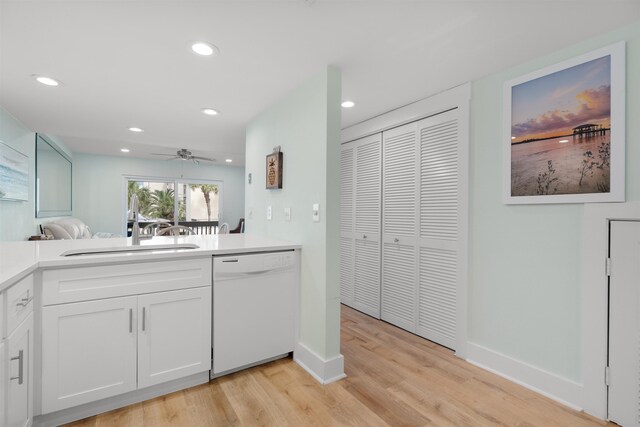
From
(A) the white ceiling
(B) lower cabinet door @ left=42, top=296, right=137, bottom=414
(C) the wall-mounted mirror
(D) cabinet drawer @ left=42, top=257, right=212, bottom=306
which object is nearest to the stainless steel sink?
(D) cabinet drawer @ left=42, top=257, right=212, bottom=306

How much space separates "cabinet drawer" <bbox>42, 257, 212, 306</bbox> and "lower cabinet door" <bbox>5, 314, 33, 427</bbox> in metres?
0.17

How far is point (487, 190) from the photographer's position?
2.22 meters

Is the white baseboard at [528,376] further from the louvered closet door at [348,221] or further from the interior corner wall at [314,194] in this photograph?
the louvered closet door at [348,221]

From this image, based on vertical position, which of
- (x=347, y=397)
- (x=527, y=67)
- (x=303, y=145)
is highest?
(x=527, y=67)

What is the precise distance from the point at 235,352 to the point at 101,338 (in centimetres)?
80

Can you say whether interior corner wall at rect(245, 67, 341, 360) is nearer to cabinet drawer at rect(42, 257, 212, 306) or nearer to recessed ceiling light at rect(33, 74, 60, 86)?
cabinet drawer at rect(42, 257, 212, 306)

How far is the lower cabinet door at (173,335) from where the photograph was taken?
177 cm

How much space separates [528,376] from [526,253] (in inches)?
31.9

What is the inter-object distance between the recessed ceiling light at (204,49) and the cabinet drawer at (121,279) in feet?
4.34

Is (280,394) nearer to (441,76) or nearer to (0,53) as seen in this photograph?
(441,76)

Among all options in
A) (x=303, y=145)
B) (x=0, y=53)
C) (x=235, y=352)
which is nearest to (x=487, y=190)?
(x=303, y=145)

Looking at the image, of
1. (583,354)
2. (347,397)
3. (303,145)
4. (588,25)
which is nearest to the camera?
(588,25)

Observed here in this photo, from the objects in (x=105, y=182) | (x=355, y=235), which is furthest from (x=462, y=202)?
(x=105, y=182)

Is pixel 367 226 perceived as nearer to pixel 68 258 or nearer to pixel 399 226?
pixel 399 226
